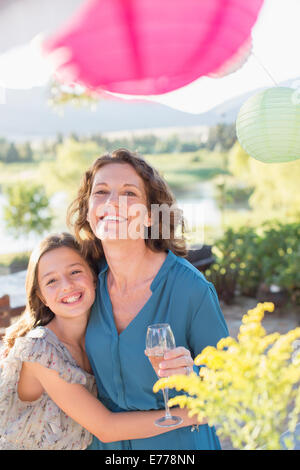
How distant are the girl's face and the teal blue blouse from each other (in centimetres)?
8

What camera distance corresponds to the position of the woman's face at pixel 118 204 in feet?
4.26

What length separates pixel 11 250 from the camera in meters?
7.67

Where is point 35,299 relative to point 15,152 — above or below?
below

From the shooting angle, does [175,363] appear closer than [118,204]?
Yes

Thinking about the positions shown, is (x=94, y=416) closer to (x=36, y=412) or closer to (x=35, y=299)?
(x=36, y=412)

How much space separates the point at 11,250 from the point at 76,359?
260 inches

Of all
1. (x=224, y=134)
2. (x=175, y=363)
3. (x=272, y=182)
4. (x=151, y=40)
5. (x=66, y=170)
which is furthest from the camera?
(x=66, y=170)

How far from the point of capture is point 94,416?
47.5 inches

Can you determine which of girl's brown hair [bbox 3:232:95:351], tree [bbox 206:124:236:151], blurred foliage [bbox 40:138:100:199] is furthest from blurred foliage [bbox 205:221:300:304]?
blurred foliage [bbox 40:138:100:199]

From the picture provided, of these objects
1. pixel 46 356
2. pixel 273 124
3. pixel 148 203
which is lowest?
pixel 46 356

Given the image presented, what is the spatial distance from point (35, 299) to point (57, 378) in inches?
12.0

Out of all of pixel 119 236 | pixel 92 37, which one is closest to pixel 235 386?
pixel 119 236

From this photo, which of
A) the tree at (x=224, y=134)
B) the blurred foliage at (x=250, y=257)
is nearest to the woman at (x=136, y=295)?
the blurred foliage at (x=250, y=257)

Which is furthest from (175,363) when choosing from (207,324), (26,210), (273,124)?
(26,210)
